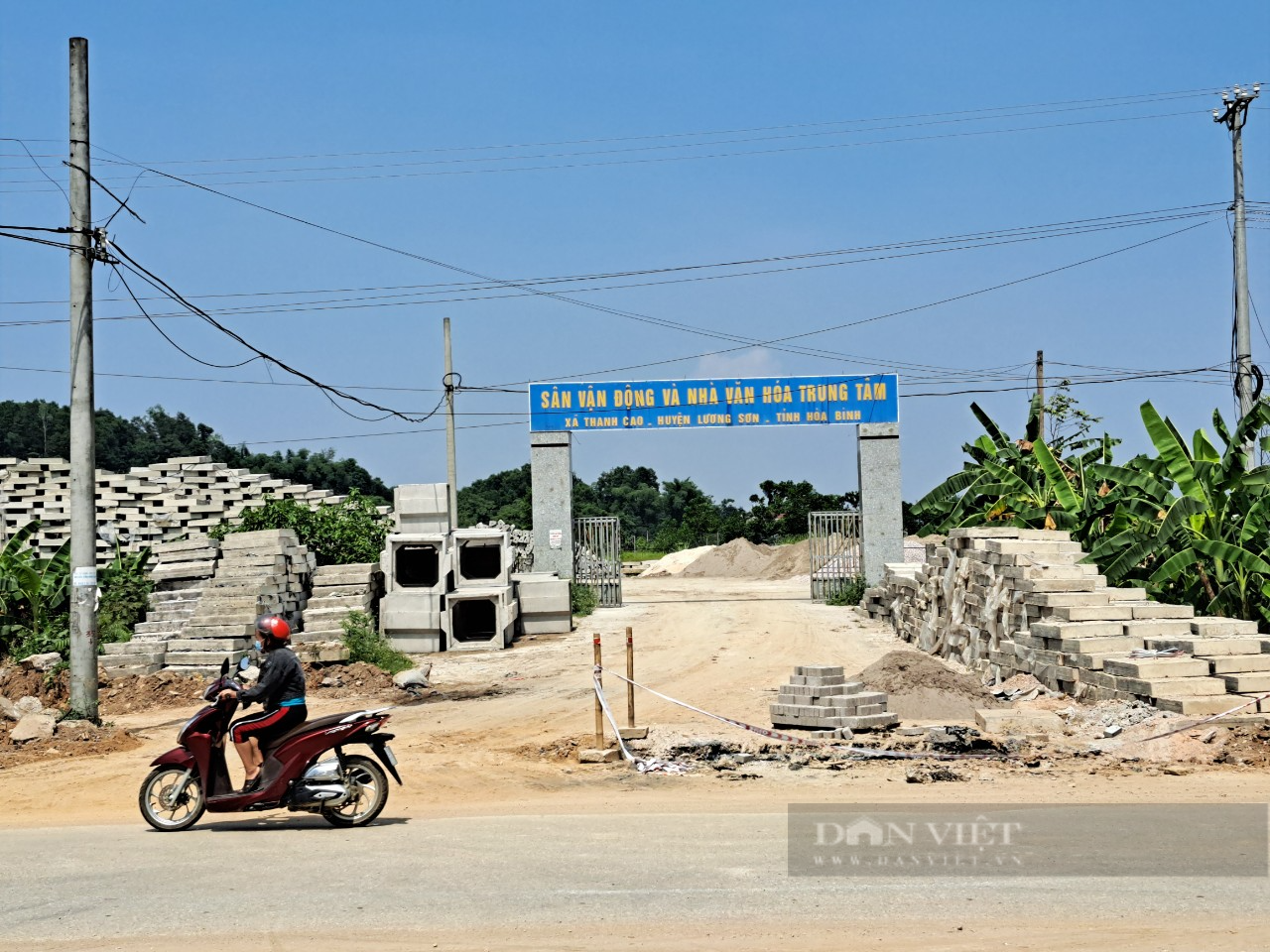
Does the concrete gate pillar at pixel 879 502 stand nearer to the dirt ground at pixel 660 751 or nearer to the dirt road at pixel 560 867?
the dirt ground at pixel 660 751

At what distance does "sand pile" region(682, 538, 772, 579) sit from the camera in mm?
54438

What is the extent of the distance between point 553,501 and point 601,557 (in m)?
2.43

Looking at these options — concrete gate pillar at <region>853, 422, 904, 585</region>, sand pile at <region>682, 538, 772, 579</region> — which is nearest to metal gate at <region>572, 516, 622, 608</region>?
concrete gate pillar at <region>853, 422, 904, 585</region>

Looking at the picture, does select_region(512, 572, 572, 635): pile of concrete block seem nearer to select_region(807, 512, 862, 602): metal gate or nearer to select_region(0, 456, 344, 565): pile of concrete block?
select_region(0, 456, 344, 565): pile of concrete block

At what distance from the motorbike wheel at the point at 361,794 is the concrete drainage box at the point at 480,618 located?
586 inches

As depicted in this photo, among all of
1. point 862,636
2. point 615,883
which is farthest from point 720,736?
point 862,636

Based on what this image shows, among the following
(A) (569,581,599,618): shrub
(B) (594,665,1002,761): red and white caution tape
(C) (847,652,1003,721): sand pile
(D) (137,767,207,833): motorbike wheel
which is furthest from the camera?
(A) (569,581,599,618): shrub

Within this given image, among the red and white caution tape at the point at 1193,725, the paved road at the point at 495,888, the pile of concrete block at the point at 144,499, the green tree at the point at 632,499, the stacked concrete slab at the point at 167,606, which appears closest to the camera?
the paved road at the point at 495,888

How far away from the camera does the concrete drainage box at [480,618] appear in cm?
2448

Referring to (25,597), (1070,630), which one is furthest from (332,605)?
(1070,630)

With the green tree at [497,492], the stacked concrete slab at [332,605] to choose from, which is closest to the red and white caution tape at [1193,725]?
the stacked concrete slab at [332,605]

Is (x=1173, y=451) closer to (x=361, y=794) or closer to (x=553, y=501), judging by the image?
(x=361, y=794)

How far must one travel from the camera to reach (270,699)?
9.38 m

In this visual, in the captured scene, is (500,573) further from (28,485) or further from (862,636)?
(28,485)
